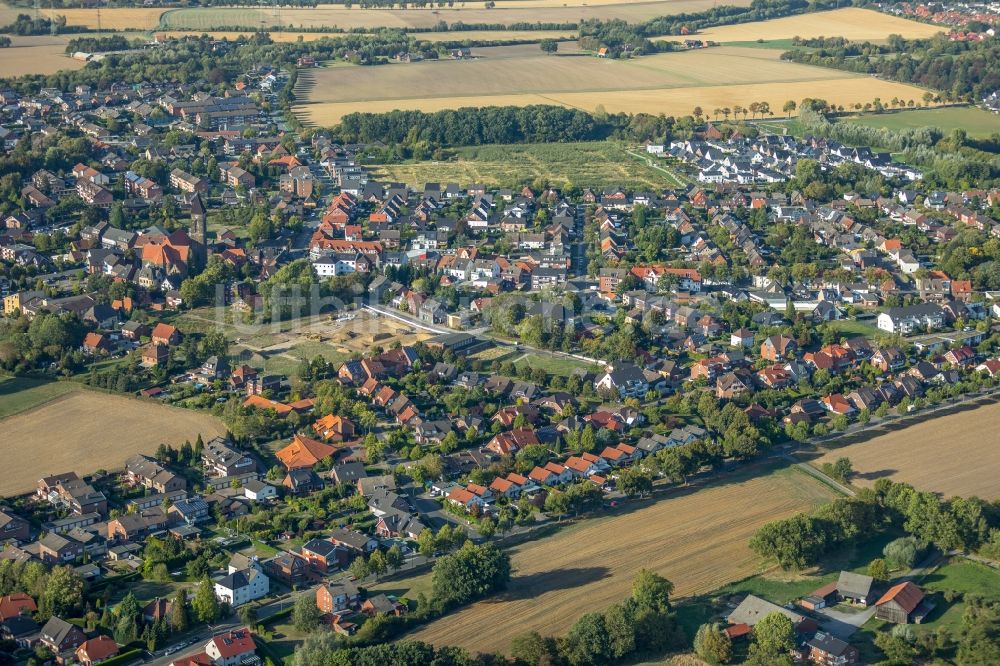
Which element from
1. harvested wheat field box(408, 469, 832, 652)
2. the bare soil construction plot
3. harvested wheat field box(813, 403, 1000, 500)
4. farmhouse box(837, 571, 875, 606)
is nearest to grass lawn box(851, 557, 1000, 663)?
farmhouse box(837, 571, 875, 606)

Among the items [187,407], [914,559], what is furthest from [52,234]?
[914,559]

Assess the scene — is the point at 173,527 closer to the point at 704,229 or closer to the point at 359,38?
the point at 704,229

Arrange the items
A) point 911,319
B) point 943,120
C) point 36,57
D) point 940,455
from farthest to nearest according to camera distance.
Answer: point 36,57 → point 943,120 → point 911,319 → point 940,455

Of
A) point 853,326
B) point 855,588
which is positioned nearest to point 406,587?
point 855,588

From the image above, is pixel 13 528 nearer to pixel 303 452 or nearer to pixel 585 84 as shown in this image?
pixel 303 452

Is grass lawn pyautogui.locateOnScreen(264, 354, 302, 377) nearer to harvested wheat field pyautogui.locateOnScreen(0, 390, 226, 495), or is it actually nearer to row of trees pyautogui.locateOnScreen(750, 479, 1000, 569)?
harvested wheat field pyautogui.locateOnScreen(0, 390, 226, 495)

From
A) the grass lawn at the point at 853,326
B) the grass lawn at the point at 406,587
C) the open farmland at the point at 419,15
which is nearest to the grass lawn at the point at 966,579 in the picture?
the grass lawn at the point at 406,587
